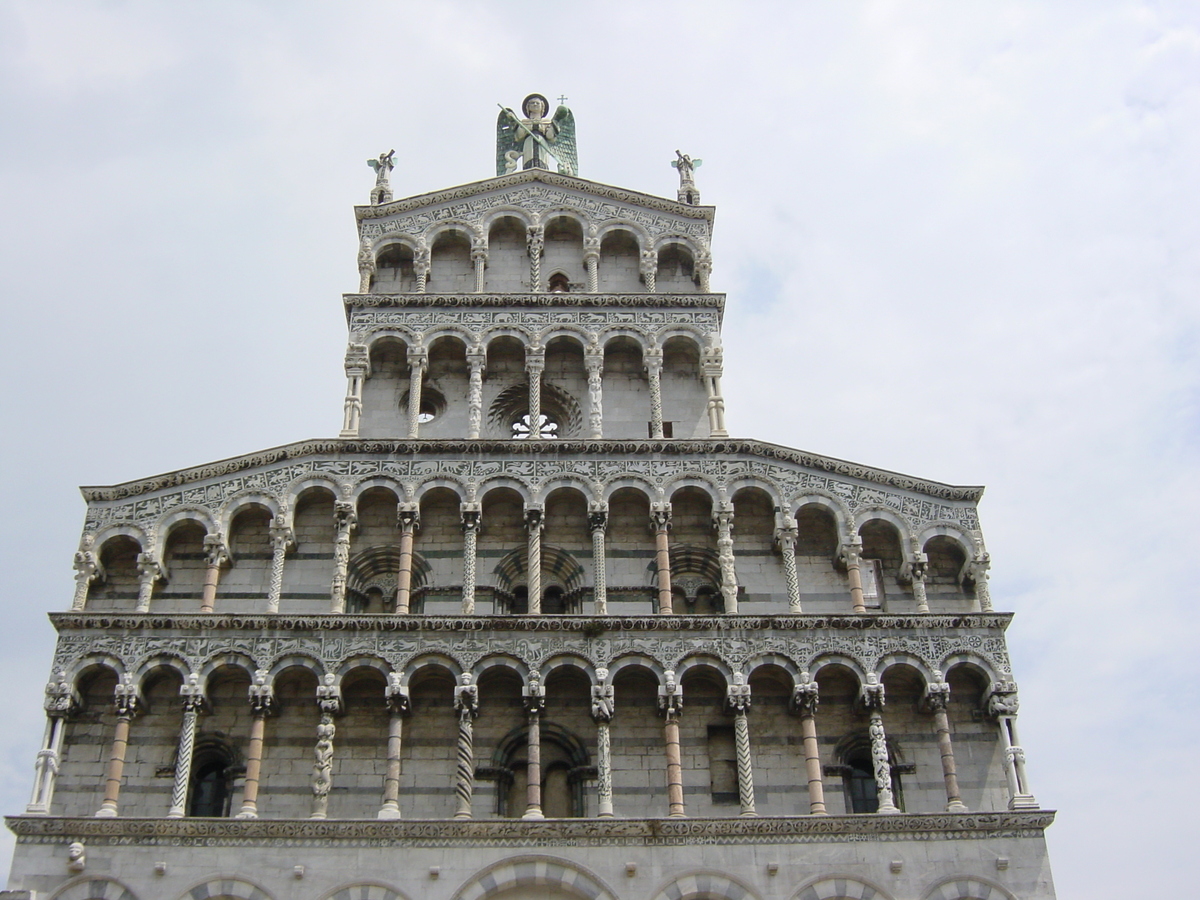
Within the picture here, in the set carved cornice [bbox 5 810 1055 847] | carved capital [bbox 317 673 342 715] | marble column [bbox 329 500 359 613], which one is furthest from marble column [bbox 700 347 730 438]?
carved capital [bbox 317 673 342 715]

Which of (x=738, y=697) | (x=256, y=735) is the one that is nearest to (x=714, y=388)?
(x=738, y=697)

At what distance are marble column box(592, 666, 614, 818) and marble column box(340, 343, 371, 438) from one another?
6.23 m

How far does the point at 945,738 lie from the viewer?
19516mm

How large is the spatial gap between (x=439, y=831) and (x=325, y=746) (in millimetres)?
2024

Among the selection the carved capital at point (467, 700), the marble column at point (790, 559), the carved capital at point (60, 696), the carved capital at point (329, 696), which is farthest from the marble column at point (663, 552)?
the carved capital at point (60, 696)

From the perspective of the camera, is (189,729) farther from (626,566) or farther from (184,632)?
(626,566)

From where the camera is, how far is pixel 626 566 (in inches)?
854

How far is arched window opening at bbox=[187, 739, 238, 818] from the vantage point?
64.4ft

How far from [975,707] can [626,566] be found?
5.60 m

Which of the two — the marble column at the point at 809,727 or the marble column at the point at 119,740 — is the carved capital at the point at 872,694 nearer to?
the marble column at the point at 809,727

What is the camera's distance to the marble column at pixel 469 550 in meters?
20.5

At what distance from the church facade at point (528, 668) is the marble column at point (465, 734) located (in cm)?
5

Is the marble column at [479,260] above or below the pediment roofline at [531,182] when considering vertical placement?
below

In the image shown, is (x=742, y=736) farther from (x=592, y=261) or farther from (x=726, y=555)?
(x=592, y=261)
